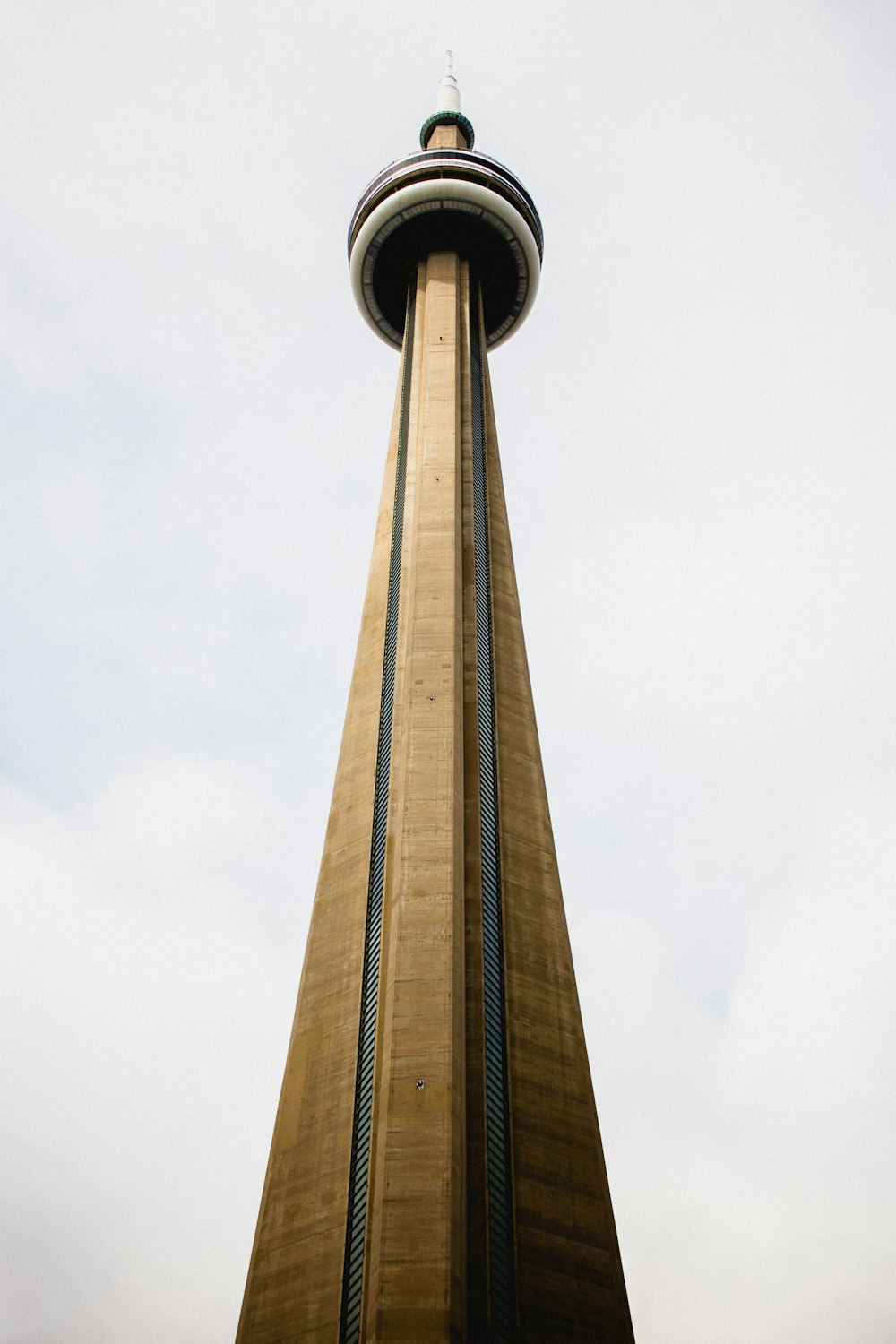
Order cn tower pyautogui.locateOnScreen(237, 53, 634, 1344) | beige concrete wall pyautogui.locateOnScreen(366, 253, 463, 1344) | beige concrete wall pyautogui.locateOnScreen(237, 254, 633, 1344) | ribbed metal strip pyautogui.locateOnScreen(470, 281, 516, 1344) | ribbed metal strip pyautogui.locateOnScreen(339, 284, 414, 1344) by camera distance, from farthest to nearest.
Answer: ribbed metal strip pyautogui.locateOnScreen(470, 281, 516, 1344) < ribbed metal strip pyautogui.locateOnScreen(339, 284, 414, 1344) < cn tower pyautogui.locateOnScreen(237, 53, 634, 1344) < beige concrete wall pyautogui.locateOnScreen(237, 254, 633, 1344) < beige concrete wall pyautogui.locateOnScreen(366, 253, 463, 1344)

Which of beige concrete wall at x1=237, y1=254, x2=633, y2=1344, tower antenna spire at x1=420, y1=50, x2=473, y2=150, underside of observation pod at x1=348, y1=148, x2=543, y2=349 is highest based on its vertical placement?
tower antenna spire at x1=420, y1=50, x2=473, y2=150

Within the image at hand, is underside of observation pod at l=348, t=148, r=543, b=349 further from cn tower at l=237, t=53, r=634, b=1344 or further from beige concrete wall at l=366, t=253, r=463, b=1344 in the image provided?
beige concrete wall at l=366, t=253, r=463, b=1344

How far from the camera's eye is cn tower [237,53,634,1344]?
16094 mm

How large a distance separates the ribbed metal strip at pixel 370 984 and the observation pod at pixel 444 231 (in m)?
12.1

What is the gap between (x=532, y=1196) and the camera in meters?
17.9

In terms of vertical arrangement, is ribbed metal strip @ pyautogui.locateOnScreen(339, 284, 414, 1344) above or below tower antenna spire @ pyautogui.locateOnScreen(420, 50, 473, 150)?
below

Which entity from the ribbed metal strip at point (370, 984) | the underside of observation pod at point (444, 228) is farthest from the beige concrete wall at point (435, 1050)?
the underside of observation pod at point (444, 228)

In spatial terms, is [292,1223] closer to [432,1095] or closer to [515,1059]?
[432,1095]

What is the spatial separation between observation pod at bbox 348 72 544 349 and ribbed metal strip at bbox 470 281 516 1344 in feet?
38.1

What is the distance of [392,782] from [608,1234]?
360 inches

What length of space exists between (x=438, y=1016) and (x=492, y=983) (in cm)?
307

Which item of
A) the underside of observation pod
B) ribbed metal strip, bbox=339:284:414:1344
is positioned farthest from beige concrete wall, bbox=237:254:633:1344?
the underside of observation pod

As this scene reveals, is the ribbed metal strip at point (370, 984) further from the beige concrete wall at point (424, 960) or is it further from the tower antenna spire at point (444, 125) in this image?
the tower antenna spire at point (444, 125)

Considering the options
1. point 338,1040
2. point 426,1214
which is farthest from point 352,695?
point 426,1214
